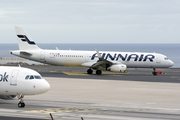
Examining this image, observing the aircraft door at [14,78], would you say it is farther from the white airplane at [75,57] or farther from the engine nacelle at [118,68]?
the white airplane at [75,57]

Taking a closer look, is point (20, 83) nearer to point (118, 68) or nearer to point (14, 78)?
point (14, 78)

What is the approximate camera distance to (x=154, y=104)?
102 ft

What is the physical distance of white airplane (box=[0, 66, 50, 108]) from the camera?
26969mm

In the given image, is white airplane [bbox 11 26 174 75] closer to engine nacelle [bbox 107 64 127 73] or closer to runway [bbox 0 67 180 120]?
engine nacelle [bbox 107 64 127 73]

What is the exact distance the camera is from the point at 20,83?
88.8 ft

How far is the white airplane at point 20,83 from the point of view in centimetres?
2697

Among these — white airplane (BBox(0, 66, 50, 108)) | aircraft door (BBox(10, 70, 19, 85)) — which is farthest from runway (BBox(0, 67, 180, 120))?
aircraft door (BBox(10, 70, 19, 85))

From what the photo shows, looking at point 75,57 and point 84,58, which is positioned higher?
point 75,57
